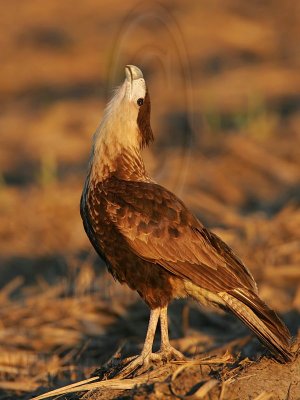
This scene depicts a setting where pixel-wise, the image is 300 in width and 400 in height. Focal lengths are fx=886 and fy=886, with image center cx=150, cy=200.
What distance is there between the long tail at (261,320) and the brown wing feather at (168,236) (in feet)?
0.41

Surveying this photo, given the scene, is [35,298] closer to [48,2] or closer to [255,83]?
[255,83]

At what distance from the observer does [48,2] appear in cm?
2628

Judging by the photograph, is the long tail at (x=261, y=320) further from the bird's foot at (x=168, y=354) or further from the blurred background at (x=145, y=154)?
the blurred background at (x=145, y=154)

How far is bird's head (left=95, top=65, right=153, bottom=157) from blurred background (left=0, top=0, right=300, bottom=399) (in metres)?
1.86

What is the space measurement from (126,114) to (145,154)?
6482mm

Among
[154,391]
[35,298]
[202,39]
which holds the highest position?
[202,39]

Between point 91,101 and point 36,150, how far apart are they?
2.88 meters

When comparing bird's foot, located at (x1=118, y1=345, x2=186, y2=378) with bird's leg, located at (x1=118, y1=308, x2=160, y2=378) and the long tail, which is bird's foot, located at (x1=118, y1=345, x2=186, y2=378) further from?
the long tail

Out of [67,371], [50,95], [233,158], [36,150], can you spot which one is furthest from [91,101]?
[67,371]

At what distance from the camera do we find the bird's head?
22.9ft

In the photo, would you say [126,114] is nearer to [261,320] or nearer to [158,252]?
[158,252]

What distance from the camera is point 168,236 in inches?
262

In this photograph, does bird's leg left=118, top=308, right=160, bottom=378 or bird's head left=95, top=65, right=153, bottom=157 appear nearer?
bird's leg left=118, top=308, right=160, bottom=378

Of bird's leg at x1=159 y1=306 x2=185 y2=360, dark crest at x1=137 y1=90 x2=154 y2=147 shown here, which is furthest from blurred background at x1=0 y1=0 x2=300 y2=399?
dark crest at x1=137 y1=90 x2=154 y2=147
